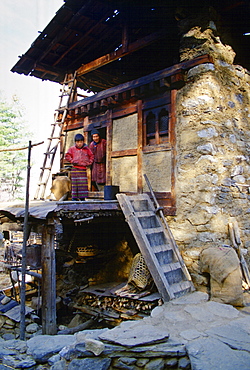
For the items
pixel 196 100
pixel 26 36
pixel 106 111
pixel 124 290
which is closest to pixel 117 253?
pixel 124 290

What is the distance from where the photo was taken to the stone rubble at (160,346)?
115 inches

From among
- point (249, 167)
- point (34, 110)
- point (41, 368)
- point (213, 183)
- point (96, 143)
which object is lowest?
point (41, 368)

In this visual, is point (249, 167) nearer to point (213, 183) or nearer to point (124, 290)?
point (213, 183)

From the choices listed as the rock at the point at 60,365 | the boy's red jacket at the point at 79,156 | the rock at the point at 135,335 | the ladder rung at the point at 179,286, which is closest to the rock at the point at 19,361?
the rock at the point at 60,365

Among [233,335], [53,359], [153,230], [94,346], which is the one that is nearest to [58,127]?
[153,230]

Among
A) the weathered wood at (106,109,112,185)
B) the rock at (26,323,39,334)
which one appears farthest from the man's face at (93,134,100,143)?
the rock at (26,323,39,334)

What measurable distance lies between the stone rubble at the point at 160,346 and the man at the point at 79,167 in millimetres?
3810

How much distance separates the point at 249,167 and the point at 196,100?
1.90 meters

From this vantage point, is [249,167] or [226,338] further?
[249,167]

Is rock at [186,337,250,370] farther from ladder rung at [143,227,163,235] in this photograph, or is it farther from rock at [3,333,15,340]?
rock at [3,333,15,340]

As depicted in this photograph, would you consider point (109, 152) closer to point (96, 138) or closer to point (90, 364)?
point (96, 138)

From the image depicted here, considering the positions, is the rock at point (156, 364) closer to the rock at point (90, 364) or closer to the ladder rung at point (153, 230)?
the rock at point (90, 364)

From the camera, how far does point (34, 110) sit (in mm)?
42625

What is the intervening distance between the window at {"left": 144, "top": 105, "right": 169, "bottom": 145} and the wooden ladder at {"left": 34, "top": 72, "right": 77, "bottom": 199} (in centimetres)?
310
